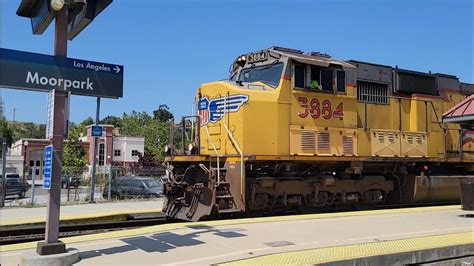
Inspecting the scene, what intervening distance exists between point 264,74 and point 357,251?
20.5 feet

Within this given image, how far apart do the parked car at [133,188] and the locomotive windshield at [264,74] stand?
31.1ft

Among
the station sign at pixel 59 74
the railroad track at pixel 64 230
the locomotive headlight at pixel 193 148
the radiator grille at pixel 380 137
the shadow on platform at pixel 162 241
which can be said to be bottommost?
the railroad track at pixel 64 230

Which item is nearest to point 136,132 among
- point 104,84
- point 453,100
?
point 453,100

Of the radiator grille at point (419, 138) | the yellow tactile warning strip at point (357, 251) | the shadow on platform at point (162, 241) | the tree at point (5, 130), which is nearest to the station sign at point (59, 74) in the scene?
the shadow on platform at point (162, 241)

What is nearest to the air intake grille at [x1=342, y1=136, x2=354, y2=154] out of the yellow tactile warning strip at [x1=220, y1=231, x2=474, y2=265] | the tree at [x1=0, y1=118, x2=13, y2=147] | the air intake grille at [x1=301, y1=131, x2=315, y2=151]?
the air intake grille at [x1=301, y1=131, x2=315, y2=151]

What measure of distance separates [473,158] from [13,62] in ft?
47.3

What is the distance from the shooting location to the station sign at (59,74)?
5.61 meters

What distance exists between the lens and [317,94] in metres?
11.4

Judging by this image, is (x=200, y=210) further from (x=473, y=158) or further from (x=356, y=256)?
(x=473, y=158)

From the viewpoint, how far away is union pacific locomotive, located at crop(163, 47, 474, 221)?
34.6 feet

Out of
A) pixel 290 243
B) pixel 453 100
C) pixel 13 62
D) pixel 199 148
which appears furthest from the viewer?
pixel 453 100

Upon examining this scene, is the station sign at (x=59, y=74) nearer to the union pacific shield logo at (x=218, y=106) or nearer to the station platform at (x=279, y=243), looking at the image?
the station platform at (x=279, y=243)

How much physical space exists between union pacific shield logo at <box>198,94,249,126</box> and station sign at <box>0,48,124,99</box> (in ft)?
15.0

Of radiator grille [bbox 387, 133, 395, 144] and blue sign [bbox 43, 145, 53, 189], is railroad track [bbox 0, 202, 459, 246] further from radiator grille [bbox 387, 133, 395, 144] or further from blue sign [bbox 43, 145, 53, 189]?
blue sign [bbox 43, 145, 53, 189]
